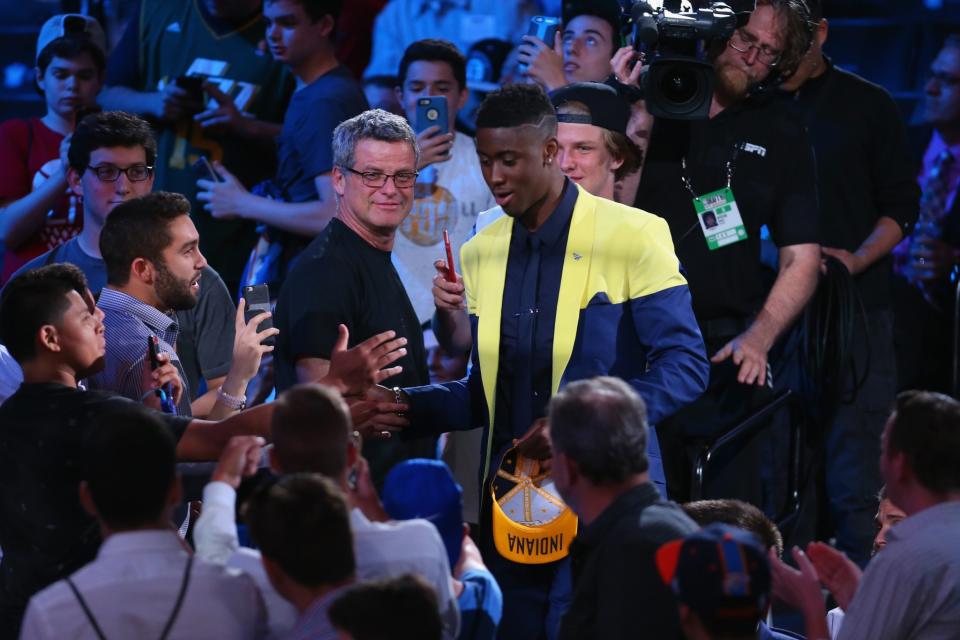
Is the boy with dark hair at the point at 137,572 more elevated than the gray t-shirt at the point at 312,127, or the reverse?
the gray t-shirt at the point at 312,127

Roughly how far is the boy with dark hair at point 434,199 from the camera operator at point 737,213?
0.94 m

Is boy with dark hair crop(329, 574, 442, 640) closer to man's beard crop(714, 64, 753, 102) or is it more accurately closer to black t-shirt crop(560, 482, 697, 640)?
black t-shirt crop(560, 482, 697, 640)

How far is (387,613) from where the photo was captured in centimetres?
267

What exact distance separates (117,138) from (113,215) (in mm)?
892

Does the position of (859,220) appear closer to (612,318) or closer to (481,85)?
(481,85)

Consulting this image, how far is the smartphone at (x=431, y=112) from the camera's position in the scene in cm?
589

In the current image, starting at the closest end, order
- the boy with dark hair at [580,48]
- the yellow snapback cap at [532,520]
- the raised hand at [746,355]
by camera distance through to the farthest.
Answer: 1. the yellow snapback cap at [532,520]
2. the raised hand at [746,355]
3. the boy with dark hair at [580,48]

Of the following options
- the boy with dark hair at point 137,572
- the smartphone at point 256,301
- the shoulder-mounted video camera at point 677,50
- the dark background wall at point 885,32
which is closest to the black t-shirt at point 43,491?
the boy with dark hair at point 137,572

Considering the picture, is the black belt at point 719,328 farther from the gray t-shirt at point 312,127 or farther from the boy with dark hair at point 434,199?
the gray t-shirt at point 312,127

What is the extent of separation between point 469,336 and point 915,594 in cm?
204

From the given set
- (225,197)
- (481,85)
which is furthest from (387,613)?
(481,85)

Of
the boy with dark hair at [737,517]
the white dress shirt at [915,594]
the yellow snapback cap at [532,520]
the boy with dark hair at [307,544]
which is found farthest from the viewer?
the yellow snapback cap at [532,520]

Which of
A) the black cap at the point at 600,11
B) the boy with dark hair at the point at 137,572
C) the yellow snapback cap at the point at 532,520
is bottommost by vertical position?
the yellow snapback cap at the point at 532,520

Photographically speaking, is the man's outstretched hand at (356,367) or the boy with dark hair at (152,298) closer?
the man's outstretched hand at (356,367)
